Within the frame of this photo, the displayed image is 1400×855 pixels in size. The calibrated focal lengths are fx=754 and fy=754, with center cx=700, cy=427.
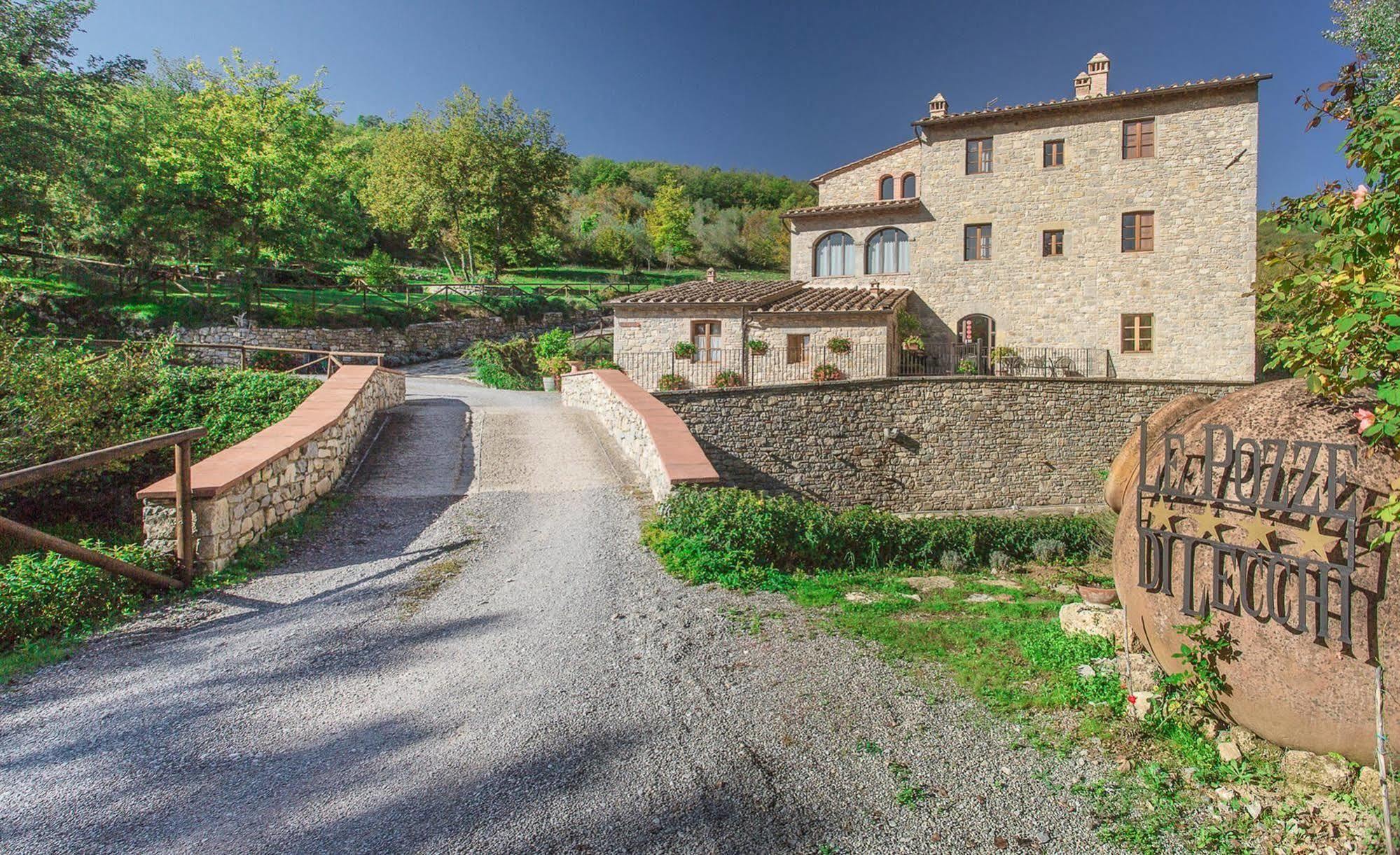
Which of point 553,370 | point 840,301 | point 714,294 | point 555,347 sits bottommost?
point 553,370

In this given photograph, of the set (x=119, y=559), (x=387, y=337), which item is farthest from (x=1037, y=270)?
(x=119, y=559)

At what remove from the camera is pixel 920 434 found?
20.6 meters

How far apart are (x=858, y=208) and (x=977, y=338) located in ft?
20.0

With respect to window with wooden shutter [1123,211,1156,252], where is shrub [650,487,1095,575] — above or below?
below

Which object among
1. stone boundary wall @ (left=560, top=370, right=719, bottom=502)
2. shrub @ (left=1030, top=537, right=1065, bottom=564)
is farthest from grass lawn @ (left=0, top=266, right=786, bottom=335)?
shrub @ (left=1030, top=537, right=1065, bottom=564)

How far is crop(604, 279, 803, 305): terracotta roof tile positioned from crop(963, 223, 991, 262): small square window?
572 cm

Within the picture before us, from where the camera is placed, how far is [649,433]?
1075 centimetres

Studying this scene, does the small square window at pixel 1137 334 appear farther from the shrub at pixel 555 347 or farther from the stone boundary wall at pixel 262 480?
the stone boundary wall at pixel 262 480

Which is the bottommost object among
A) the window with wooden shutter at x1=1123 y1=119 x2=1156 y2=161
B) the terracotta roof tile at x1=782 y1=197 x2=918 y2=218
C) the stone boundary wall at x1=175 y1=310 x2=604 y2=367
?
the stone boundary wall at x1=175 y1=310 x2=604 y2=367

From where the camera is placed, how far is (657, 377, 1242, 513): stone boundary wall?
727 inches

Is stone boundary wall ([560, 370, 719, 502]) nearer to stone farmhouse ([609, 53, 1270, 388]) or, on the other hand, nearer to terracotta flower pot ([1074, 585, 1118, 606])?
terracotta flower pot ([1074, 585, 1118, 606])

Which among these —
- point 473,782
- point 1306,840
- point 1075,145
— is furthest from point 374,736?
point 1075,145

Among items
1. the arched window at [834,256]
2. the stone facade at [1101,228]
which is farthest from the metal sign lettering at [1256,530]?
the arched window at [834,256]

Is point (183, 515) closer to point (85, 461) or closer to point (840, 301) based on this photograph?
point (85, 461)
